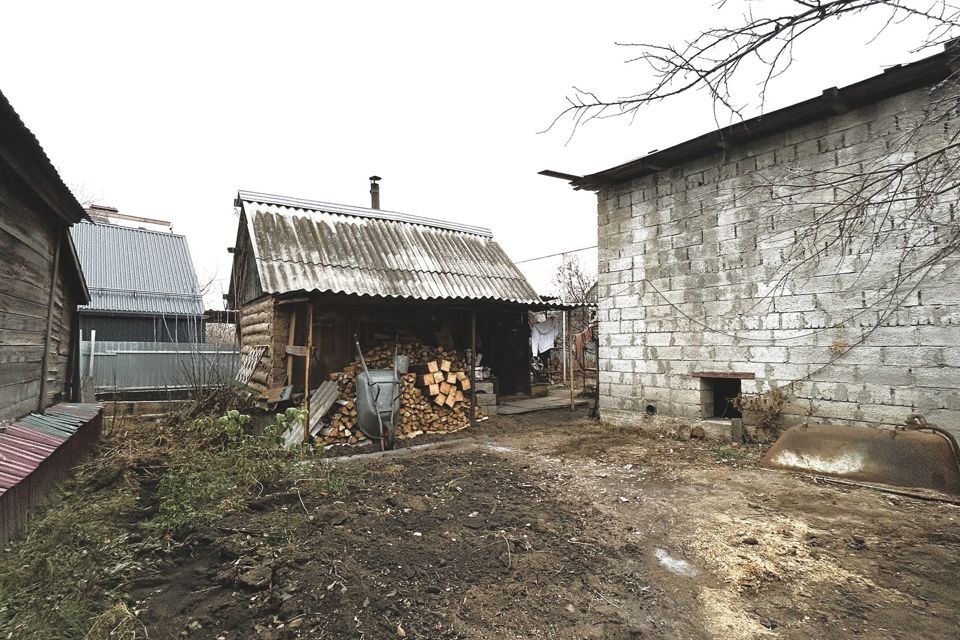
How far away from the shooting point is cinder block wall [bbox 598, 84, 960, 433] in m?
5.66

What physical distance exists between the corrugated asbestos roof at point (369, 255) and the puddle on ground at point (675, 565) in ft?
21.2

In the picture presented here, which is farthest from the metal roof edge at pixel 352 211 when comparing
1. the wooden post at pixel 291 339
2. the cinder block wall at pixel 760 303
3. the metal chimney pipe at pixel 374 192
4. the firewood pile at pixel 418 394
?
the cinder block wall at pixel 760 303

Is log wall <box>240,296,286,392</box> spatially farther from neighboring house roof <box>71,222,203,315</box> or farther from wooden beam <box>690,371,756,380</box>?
wooden beam <box>690,371,756,380</box>

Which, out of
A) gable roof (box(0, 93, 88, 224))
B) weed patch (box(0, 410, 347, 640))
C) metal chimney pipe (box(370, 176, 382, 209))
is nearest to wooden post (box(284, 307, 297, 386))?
weed patch (box(0, 410, 347, 640))

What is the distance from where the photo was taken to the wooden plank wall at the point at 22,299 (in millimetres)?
4484

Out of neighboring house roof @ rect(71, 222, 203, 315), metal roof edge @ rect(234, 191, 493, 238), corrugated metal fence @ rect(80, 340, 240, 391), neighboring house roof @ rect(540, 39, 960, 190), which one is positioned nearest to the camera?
neighboring house roof @ rect(540, 39, 960, 190)

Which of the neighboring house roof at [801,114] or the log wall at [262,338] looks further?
the log wall at [262,338]

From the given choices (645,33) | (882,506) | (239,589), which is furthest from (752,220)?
(239,589)

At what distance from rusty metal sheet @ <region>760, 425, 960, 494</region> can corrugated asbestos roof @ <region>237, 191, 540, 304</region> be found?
596cm

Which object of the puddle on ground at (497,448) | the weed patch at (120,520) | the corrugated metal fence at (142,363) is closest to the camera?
the weed patch at (120,520)

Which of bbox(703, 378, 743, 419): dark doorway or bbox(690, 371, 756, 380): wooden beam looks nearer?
bbox(690, 371, 756, 380): wooden beam

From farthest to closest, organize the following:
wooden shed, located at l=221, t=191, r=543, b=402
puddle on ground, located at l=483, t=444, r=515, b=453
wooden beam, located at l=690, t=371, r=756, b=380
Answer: wooden shed, located at l=221, t=191, r=543, b=402 < puddle on ground, located at l=483, t=444, r=515, b=453 < wooden beam, located at l=690, t=371, r=756, b=380

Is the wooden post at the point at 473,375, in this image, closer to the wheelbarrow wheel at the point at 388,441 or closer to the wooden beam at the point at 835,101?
the wheelbarrow wheel at the point at 388,441

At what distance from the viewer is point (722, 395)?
8297 millimetres
